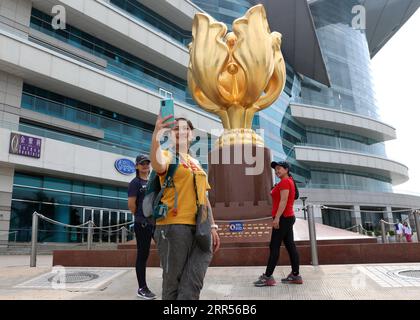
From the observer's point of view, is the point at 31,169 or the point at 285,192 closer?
the point at 285,192

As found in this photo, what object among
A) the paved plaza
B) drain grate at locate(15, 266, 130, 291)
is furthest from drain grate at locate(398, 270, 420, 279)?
drain grate at locate(15, 266, 130, 291)

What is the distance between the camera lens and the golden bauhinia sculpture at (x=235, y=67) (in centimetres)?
831

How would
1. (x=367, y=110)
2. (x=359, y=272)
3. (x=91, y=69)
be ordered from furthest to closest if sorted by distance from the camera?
(x=367, y=110) < (x=91, y=69) < (x=359, y=272)

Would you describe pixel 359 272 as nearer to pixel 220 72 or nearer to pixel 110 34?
pixel 220 72

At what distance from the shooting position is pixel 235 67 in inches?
335

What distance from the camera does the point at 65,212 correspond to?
1728 cm

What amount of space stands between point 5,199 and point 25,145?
2.40 m

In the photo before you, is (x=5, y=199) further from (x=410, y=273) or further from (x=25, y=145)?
(x=410, y=273)

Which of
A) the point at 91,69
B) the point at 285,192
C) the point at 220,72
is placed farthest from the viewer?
the point at 91,69

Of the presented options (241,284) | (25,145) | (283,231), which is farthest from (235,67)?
(25,145)

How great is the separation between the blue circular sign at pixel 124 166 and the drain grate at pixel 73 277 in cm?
1398

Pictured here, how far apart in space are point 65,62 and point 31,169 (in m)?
5.36

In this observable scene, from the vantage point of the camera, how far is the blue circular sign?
18.9 metres
